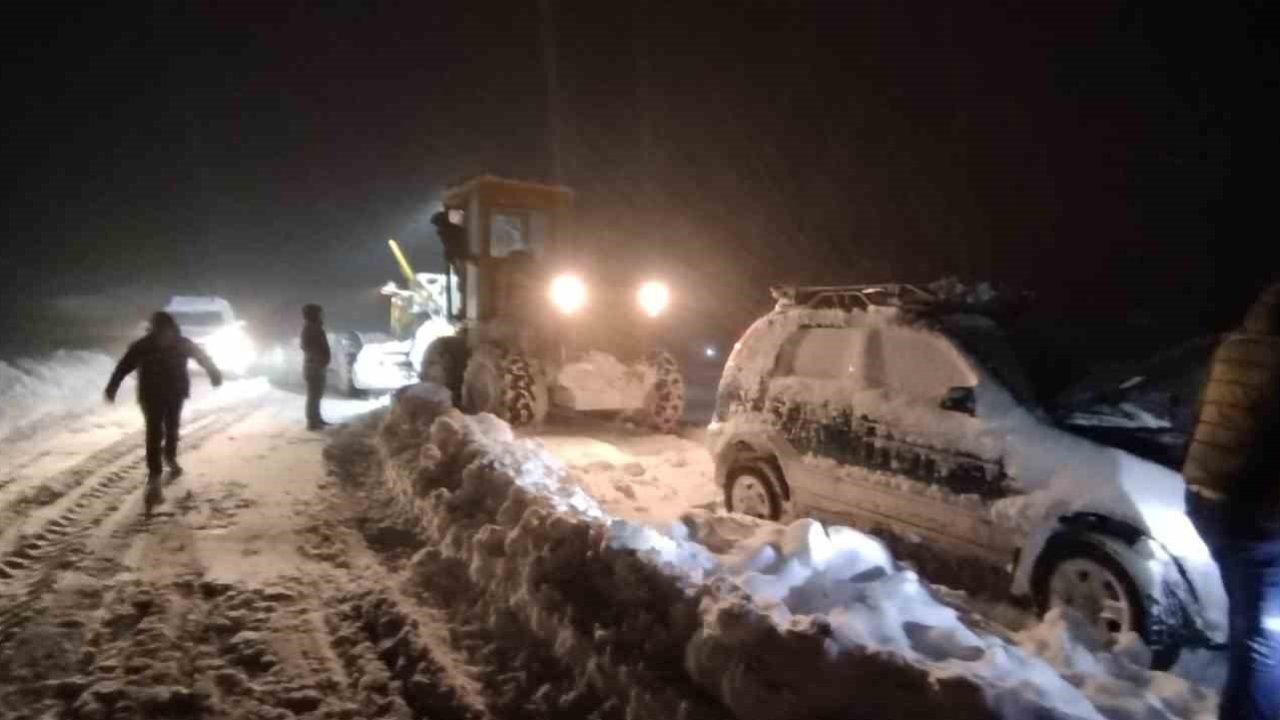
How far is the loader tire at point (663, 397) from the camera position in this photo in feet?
44.0

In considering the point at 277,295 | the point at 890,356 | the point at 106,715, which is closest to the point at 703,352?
the point at 890,356

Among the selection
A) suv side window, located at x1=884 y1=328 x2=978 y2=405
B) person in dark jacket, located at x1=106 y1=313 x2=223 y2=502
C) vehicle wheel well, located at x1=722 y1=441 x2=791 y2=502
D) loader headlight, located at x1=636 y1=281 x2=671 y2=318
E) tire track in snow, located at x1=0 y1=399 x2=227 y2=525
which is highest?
loader headlight, located at x1=636 y1=281 x2=671 y2=318

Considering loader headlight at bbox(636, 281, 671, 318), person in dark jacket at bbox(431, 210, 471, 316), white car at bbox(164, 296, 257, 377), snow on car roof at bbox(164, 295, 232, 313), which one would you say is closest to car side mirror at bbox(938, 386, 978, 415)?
loader headlight at bbox(636, 281, 671, 318)

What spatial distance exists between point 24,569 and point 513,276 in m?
8.06

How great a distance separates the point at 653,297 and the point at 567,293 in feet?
4.15

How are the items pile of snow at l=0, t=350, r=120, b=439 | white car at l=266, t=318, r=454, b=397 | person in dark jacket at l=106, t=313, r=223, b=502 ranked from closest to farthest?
person in dark jacket at l=106, t=313, r=223, b=502 → pile of snow at l=0, t=350, r=120, b=439 → white car at l=266, t=318, r=454, b=397

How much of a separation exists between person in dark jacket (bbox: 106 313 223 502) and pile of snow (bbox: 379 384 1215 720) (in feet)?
13.9

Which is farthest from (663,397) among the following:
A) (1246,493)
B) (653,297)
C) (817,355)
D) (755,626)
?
(1246,493)

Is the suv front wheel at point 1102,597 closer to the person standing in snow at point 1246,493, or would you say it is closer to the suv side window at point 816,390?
the person standing in snow at point 1246,493

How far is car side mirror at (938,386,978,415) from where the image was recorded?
19.0ft

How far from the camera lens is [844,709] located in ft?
11.4

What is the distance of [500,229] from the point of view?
14070mm

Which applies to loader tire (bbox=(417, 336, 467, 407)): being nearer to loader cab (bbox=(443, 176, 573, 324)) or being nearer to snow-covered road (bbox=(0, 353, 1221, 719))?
loader cab (bbox=(443, 176, 573, 324))

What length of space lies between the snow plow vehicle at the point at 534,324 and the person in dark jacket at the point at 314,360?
5.16ft
